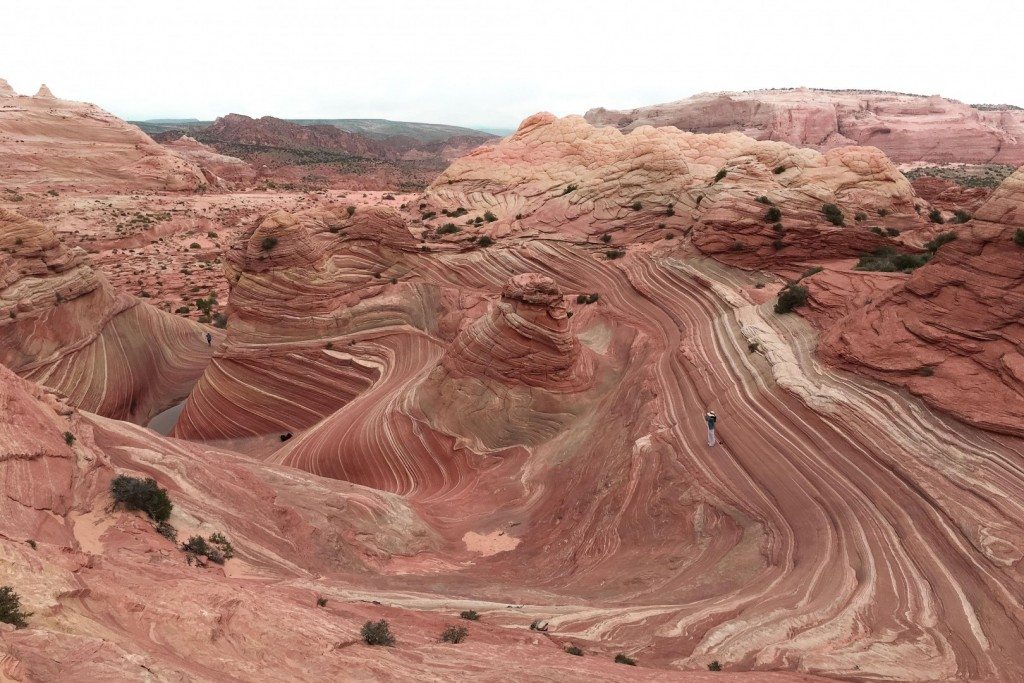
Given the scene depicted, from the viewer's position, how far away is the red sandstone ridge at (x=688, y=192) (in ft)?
69.7

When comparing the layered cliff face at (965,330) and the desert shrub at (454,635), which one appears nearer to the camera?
the desert shrub at (454,635)

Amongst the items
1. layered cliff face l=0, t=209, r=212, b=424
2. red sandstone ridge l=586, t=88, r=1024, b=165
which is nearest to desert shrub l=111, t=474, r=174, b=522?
layered cliff face l=0, t=209, r=212, b=424

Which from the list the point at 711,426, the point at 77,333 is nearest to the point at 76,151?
the point at 77,333

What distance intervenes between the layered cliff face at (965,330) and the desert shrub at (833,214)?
971cm

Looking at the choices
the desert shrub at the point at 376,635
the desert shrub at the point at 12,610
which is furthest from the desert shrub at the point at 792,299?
the desert shrub at the point at 12,610

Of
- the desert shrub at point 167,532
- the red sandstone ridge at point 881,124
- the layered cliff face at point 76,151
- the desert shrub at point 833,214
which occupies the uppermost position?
the red sandstone ridge at point 881,124

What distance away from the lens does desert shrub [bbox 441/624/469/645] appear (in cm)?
763

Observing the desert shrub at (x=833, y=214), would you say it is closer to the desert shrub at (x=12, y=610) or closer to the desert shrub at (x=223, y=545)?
the desert shrub at (x=223, y=545)

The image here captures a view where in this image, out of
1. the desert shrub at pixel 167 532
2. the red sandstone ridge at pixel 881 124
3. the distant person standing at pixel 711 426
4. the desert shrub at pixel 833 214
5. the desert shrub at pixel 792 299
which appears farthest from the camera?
the red sandstone ridge at pixel 881 124

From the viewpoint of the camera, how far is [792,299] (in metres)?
15.9

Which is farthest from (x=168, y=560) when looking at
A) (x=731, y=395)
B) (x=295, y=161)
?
(x=295, y=161)

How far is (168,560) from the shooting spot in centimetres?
792

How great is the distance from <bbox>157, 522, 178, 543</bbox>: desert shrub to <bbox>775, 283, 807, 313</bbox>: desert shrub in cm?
1552

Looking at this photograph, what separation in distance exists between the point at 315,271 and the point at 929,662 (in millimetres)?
20179
